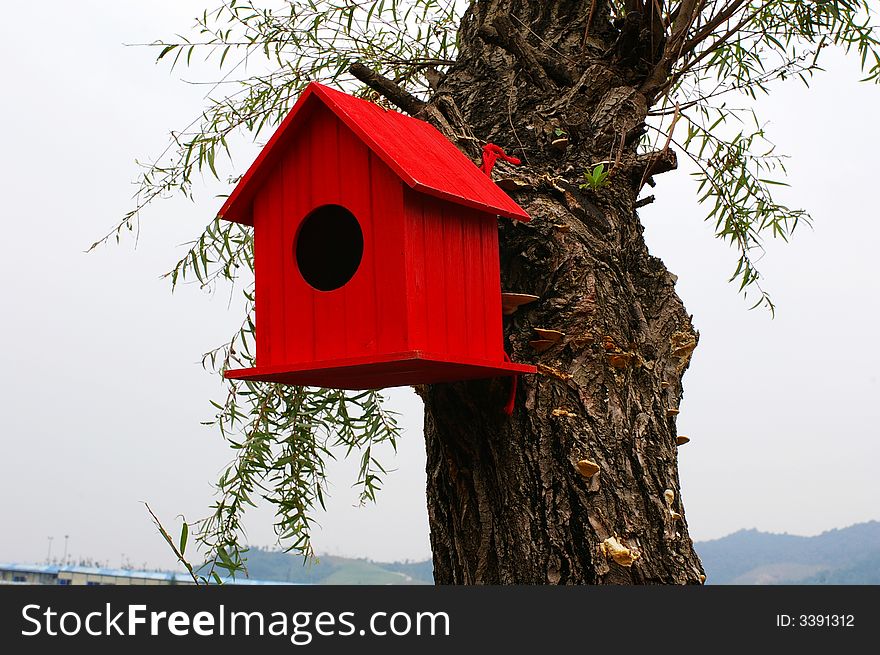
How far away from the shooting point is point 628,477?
7.09 feet

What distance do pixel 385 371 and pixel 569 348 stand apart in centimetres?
50

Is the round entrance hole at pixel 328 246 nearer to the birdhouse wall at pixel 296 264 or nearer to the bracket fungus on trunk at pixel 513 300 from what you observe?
the birdhouse wall at pixel 296 264

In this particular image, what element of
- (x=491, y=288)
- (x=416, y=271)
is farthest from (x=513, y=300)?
(x=416, y=271)

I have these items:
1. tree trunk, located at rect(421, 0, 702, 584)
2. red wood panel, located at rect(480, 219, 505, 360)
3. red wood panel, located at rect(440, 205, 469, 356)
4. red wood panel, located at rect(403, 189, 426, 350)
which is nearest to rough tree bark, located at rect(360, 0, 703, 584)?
tree trunk, located at rect(421, 0, 702, 584)

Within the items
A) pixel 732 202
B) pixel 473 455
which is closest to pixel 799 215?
pixel 732 202

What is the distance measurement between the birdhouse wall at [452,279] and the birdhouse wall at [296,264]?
1.5 inches

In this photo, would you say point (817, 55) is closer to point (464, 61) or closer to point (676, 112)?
point (676, 112)

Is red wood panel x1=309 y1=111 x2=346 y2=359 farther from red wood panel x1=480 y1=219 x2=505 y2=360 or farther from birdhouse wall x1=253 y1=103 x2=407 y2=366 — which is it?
red wood panel x1=480 y1=219 x2=505 y2=360

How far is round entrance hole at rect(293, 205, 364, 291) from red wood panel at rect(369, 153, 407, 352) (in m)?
0.18

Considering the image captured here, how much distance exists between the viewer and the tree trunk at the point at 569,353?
2133mm

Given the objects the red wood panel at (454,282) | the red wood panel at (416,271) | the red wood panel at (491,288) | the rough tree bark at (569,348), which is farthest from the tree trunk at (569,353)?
the red wood panel at (416,271)

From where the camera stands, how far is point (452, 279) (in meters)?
2.00

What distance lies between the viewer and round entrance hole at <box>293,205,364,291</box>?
6.95ft

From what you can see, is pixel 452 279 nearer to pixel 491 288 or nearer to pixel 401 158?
pixel 491 288
